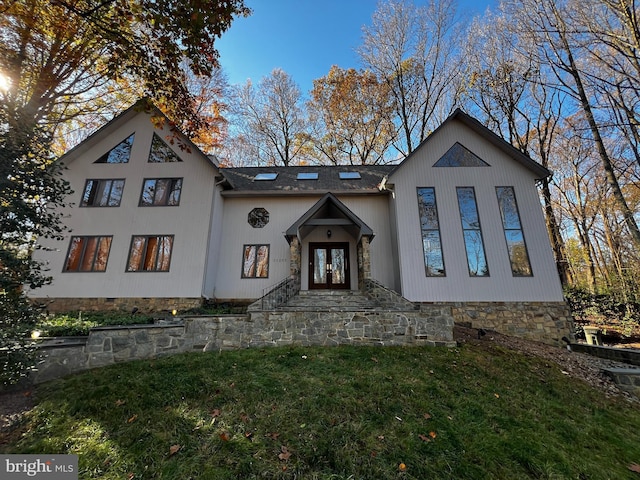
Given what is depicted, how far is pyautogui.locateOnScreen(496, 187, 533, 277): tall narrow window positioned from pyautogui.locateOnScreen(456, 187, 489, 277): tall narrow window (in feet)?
3.38

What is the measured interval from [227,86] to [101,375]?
19.4 meters

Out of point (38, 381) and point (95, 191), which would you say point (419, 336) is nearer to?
point (38, 381)

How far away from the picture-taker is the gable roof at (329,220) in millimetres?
10516

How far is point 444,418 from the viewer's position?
12.9 ft

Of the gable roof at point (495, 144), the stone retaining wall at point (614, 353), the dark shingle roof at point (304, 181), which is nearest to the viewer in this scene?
the stone retaining wall at point (614, 353)

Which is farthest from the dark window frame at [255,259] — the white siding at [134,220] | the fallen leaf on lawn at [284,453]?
the fallen leaf on lawn at [284,453]

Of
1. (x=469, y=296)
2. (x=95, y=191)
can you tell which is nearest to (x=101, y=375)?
(x=95, y=191)

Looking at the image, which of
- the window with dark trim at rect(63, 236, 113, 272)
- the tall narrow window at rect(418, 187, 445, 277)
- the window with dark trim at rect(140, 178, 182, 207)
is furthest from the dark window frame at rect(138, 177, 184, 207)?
the tall narrow window at rect(418, 187, 445, 277)

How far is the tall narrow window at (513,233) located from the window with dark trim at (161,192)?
1364 cm

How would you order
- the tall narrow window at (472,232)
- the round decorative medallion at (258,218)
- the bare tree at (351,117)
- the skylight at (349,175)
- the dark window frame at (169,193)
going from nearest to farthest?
the tall narrow window at (472,232)
the dark window frame at (169,193)
the round decorative medallion at (258,218)
the skylight at (349,175)
the bare tree at (351,117)

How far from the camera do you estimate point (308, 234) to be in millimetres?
12250

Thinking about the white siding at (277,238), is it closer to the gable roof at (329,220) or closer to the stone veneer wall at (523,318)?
the gable roof at (329,220)

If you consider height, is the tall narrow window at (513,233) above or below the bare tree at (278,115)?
below

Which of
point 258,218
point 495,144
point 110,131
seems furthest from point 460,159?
point 110,131
